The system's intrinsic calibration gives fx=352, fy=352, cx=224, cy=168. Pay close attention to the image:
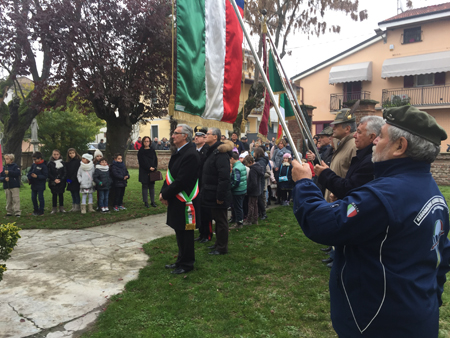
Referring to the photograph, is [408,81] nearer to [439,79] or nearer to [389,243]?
[439,79]

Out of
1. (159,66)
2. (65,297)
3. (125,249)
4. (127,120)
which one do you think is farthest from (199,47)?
(127,120)

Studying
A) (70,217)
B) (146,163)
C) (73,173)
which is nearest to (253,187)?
(146,163)

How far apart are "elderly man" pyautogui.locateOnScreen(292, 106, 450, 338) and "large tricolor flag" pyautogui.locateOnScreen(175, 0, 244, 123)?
103 inches

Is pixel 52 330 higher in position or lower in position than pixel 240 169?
lower

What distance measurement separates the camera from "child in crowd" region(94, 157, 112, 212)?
9250 mm

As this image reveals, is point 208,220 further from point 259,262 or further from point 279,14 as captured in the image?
point 279,14

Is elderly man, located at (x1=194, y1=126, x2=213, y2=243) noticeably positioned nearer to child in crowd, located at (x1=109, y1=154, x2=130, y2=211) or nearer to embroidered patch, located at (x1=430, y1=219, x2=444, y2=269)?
child in crowd, located at (x1=109, y1=154, x2=130, y2=211)

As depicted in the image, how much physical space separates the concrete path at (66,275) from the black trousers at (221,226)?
122cm

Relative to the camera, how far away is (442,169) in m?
15.4

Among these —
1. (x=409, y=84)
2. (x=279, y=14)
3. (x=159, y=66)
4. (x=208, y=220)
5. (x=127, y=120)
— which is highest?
(x=279, y=14)

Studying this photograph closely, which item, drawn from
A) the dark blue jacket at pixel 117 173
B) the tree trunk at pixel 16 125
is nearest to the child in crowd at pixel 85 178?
the dark blue jacket at pixel 117 173

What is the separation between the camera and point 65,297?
416 cm

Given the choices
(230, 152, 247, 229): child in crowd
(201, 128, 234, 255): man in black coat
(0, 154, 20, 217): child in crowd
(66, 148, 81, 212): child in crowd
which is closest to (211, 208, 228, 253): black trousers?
(201, 128, 234, 255): man in black coat

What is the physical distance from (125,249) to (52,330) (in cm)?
268
